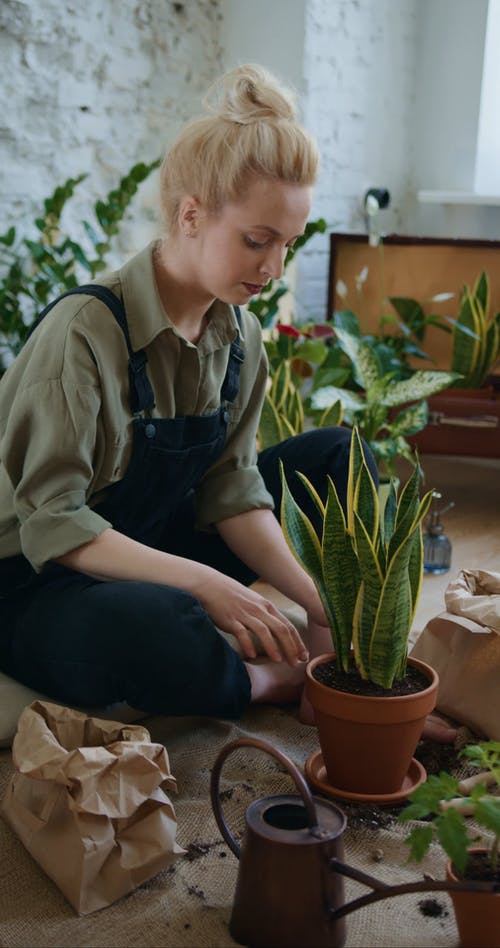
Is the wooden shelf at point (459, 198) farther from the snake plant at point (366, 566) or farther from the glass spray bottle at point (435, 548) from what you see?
the snake plant at point (366, 566)

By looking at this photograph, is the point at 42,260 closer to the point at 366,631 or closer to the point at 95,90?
the point at 95,90

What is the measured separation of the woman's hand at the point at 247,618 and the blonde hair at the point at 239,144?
25.4 inches

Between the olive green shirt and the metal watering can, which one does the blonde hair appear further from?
the metal watering can

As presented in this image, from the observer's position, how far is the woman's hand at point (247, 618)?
67.7 inches

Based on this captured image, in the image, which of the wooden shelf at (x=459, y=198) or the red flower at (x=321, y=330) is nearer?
the red flower at (x=321, y=330)

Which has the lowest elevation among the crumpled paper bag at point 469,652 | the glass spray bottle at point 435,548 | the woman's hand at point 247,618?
the glass spray bottle at point 435,548

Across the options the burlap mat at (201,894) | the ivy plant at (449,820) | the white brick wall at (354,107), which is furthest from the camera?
the white brick wall at (354,107)

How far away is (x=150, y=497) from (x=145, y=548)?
0.24m

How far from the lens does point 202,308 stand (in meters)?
2.04

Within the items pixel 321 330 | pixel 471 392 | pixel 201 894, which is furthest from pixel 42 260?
pixel 201 894

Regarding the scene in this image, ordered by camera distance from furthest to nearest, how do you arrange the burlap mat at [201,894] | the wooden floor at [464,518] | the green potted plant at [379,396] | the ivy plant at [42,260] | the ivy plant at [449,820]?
the ivy plant at [42,260] < the green potted plant at [379,396] < the wooden floor at [464,518] < the burlap mat at [201,894] < the ivy plant at [449,820]

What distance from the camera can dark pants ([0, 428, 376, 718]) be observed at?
70.1 inches

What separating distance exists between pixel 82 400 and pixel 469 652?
88 cm

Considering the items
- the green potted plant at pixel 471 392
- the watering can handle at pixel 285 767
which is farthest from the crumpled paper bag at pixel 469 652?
the green potted plant at pixel 471 392
